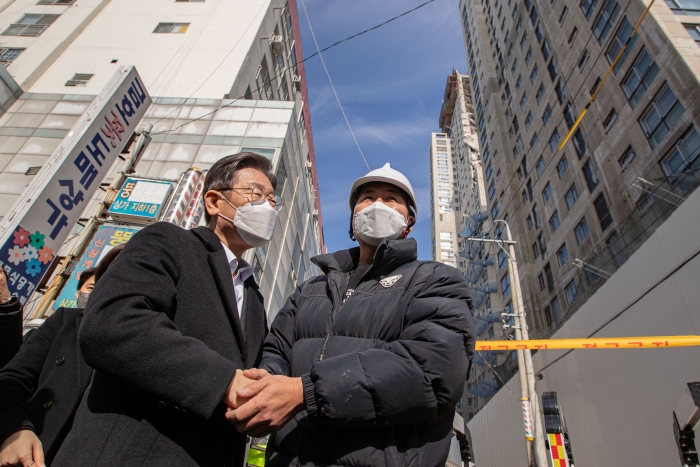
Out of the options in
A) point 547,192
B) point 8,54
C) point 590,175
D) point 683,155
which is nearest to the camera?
point 683,155

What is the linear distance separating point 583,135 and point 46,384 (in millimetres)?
28940

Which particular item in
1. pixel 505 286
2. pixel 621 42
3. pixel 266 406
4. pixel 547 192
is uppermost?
pixel 621 42

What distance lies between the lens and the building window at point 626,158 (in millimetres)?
19453

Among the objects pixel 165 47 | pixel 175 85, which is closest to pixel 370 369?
pixel 175 85

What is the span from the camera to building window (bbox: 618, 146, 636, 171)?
1945 cm

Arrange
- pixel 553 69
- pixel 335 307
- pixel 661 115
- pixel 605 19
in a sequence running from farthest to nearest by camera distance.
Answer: pixel 553 69, pixel 605 19, pixel 661 115, pixel 335 307

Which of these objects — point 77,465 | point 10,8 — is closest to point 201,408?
point 77,465

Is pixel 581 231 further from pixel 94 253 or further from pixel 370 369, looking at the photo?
pixel 370 369

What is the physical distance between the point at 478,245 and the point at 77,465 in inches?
1801

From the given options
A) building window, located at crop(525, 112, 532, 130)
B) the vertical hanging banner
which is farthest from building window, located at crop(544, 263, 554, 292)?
the vertical hanging banner

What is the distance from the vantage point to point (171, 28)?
68.0ft

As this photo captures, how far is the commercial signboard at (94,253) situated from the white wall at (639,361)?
41.7 ft

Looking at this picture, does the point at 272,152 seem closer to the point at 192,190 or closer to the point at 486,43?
the point at 192,190

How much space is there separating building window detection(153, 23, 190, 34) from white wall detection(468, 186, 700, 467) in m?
23.4
